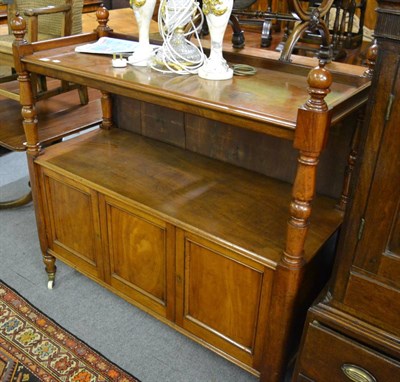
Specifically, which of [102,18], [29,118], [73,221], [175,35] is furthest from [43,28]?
[175,35]

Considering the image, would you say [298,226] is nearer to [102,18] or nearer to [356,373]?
[356,373]

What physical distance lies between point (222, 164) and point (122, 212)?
466 mm

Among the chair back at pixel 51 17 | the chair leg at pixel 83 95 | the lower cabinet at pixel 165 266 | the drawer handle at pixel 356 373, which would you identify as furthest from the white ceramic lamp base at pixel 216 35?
the chair back at pixel 51 17

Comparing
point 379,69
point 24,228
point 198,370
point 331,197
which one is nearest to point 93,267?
point 198,370

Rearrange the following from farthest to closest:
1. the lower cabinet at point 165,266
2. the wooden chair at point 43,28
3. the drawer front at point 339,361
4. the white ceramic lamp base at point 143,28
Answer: the wooden chair at point 43,28
the white ceramic lamp base at point 143,28
the lower cabinet at point 165,266
the drawer front at point 339,361

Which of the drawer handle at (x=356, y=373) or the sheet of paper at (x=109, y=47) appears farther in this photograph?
the sheet of paper at (x=109, y=47)

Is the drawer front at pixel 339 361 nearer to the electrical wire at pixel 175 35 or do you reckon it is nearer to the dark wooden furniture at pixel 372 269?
the dark wooden furniture at pixel 372 269

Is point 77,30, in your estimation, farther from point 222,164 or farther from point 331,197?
point 331,197

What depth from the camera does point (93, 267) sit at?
2006 millimetres

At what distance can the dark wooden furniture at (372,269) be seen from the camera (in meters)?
0.98

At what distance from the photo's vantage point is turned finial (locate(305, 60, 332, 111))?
107 centimetres

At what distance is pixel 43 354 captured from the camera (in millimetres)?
1849

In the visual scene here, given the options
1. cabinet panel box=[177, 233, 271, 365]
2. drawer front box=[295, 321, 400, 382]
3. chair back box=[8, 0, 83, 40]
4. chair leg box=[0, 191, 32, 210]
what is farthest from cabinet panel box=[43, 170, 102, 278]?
chair back box=[8, 0, 83, 40]

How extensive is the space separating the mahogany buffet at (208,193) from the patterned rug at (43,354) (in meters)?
0.26
